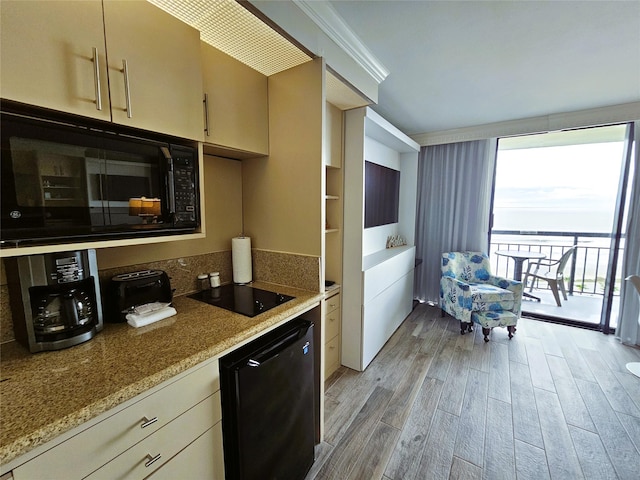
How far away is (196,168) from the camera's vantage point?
1281 millimetres

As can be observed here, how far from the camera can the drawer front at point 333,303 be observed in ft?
7.40

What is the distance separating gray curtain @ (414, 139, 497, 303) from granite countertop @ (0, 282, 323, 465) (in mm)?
3321

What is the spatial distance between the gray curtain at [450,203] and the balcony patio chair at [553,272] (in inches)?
44.9

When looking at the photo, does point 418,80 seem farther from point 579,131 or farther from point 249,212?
point 579,131

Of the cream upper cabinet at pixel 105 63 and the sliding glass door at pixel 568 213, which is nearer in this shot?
the cream upper cabinet at pixel 105 63

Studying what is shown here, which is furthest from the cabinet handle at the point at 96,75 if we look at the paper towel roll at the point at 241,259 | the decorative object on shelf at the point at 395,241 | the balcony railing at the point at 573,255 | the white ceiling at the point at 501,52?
the balcony railing at the point at 573,255

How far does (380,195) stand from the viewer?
3.09 meters

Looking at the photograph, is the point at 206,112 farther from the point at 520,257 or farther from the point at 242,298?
the point at 520,257

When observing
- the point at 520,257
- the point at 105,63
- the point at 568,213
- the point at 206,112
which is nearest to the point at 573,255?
the point at 568,213

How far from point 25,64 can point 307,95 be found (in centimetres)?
112

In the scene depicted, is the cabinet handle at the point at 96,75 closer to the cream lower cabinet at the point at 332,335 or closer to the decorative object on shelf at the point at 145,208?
the decorative object on shelf at the point at 145,208

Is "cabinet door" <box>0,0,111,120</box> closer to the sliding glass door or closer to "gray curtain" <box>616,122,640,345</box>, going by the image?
the sliding glass door

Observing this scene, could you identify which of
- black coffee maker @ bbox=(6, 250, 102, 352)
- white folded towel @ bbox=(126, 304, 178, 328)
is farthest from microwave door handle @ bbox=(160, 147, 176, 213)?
white folded towel @ bbox=(126, 304, 178, 328)

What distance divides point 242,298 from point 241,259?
327mm
